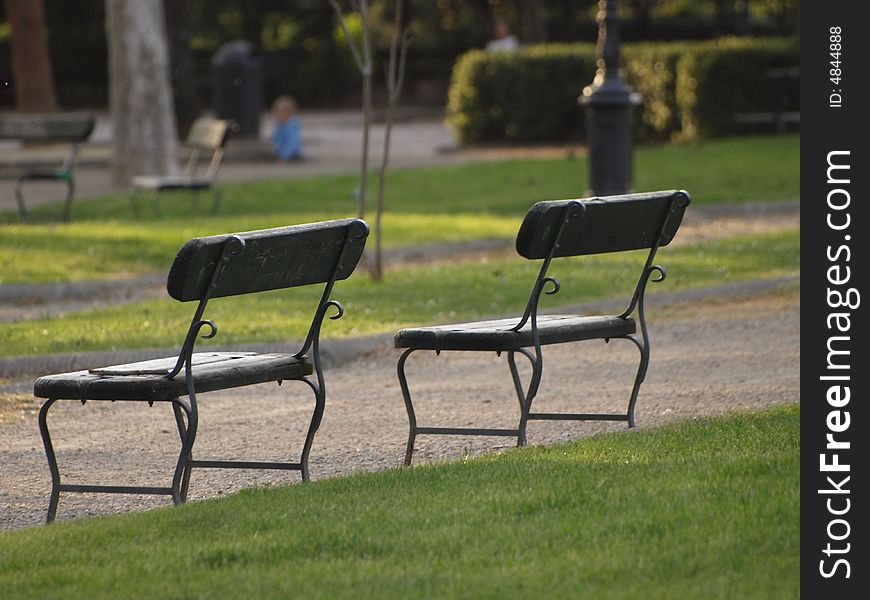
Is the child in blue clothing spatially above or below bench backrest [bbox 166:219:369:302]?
below

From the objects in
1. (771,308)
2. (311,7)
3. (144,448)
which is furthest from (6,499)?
(311,7)

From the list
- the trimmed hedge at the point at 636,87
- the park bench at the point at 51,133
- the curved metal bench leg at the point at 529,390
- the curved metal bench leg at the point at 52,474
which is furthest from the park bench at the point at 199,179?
the curved metal bench leg at the point at 52,474

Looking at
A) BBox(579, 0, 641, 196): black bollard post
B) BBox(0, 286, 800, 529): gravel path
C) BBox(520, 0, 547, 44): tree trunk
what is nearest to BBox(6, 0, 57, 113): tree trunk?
BBox(520, 0, 547, 44): tree trunk

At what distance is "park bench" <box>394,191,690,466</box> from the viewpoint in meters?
6.78

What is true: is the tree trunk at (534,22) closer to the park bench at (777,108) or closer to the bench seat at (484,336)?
the park bench at (777,108)

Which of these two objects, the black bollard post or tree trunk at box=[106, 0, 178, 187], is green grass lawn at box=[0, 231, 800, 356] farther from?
tree trunk at box=[106, 0, 178, 187]

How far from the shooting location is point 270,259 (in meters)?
6.26

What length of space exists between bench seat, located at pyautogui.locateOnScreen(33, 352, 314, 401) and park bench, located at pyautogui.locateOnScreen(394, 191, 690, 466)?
598 millimetres

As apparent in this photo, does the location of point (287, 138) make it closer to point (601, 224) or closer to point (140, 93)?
point (140, 93)

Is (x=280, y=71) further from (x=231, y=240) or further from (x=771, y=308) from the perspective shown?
(x=231, y=240)

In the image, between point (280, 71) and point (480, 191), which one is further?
point (280, 71)

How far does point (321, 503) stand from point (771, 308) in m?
6.36

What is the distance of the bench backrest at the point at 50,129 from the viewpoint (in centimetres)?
1736

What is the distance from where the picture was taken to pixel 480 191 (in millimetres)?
20125
